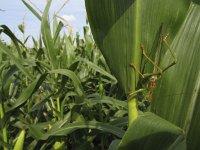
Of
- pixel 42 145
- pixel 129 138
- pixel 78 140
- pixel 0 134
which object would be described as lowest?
pixel 78 140

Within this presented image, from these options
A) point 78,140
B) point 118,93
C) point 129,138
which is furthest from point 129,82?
point 118,93

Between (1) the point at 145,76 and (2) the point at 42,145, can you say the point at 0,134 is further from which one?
(1) the point at 145,76

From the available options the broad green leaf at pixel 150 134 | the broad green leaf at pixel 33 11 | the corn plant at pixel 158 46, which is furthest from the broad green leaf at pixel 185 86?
the broad green leaf at pixel 33 11

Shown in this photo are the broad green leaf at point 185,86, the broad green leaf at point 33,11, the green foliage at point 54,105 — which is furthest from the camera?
the broad green leaf at point 33,11

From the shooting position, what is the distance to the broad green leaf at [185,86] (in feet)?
2.32

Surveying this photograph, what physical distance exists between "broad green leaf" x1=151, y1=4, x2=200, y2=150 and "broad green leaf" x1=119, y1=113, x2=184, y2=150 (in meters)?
0.11

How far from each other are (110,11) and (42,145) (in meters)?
0.82

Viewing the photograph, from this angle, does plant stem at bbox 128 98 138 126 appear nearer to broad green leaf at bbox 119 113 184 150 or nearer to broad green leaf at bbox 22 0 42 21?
broad green leaf at bbox 119 113 184 150

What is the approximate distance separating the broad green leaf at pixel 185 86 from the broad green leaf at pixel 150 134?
11 cm

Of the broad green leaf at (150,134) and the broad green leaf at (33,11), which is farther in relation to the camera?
the broad green leaf at (33,11)

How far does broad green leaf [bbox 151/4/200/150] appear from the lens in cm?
71

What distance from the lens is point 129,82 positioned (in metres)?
0.74

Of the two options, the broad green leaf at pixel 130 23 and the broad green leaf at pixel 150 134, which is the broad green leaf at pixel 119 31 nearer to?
the broad green leaf at pixel 130 23

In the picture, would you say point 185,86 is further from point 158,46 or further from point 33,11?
point 33,11
